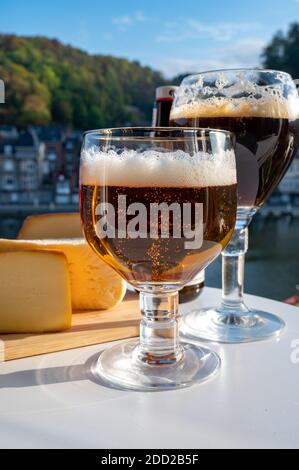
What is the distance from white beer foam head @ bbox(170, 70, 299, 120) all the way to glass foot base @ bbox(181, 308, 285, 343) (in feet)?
0.80

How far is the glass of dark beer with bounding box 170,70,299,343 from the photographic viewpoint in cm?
62

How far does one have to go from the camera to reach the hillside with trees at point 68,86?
16766 millimetres

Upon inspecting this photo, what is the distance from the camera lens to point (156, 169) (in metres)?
0.44

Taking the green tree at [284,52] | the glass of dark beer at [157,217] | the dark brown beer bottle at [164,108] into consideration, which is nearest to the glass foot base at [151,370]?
the glass of dark beer at [157,217]

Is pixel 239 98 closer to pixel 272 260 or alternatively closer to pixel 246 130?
pixel 246 130

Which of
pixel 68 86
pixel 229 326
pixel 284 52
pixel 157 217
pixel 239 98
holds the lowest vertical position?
pixel 229 326

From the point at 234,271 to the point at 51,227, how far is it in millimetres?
288

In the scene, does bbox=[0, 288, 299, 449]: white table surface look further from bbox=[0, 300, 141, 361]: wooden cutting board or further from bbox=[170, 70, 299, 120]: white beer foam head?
bbox=[170, 70, 299, 120]: white beer foam head

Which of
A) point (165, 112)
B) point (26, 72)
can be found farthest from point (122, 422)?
point (26, 72)

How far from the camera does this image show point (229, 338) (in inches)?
22.7

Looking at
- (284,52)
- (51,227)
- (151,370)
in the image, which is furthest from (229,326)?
(284,52)

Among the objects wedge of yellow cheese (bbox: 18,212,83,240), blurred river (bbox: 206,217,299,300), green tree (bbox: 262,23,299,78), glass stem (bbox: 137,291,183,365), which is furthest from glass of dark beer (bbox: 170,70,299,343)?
green tree (bbox: 262,23,299,78)

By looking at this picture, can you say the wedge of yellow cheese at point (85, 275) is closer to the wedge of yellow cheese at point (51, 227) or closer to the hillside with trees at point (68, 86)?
the wedge of yellow cheese at point (51, 227)

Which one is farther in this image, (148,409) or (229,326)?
(229,326)
